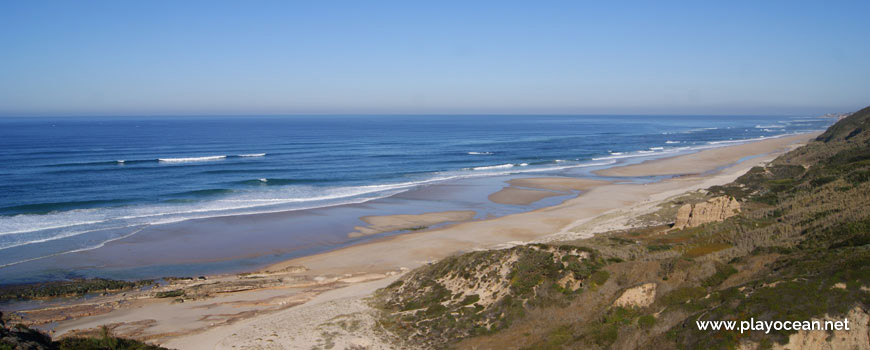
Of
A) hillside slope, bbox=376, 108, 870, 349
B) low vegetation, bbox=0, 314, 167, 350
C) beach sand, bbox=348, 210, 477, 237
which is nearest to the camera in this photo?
hillside slope, bbox=376, 108, 870, 349

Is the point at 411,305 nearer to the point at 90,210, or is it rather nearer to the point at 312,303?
the point at 312,303

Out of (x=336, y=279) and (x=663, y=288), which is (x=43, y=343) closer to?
(x=336, y=279)

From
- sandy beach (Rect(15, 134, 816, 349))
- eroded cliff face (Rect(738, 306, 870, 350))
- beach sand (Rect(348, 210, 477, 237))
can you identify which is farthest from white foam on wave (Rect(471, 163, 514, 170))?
eroded cliff face (Rect(738, 306, 870, 350))

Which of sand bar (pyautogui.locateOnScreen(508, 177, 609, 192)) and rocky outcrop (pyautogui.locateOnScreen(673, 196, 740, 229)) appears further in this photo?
sand bar (pyautogui.locateOnScreen(508, 177, 609, 192))

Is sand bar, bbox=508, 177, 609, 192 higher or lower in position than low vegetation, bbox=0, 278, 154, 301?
higher

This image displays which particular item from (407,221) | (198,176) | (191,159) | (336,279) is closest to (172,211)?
(198,176)

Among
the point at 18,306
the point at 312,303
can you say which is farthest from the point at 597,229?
the point at 18,306

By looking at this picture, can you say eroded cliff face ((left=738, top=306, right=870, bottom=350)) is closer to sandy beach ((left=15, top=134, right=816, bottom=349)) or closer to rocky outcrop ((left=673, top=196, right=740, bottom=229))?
sandy beach ((left=15, top=134, right=816, bottom=349))
